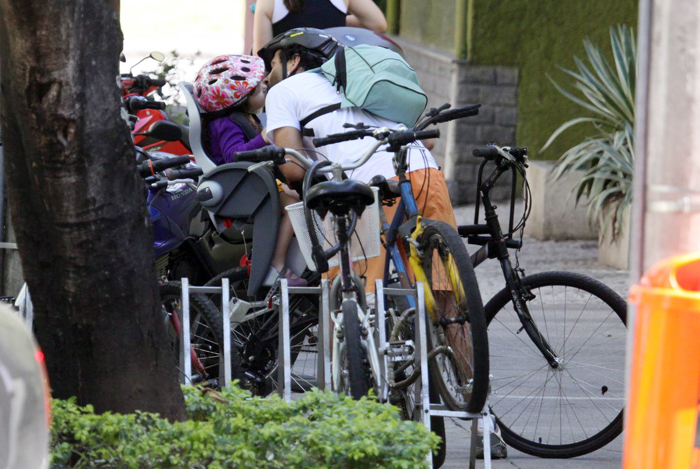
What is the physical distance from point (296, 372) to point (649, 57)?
3896 mm

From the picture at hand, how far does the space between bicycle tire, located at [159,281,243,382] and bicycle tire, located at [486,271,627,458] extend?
1.15m

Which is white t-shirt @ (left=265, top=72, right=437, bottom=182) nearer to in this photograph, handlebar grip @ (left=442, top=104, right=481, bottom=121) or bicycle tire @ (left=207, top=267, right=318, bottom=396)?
handlebar grip @ (left=442, top=104, right=481, bottom=121)

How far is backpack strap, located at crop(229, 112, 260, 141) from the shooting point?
645 cm

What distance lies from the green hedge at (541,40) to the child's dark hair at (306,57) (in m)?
8.44

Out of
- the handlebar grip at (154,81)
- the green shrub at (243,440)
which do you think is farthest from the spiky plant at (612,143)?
the green shrub at (243,440)

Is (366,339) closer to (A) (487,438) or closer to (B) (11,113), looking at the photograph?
(A) (487,438)

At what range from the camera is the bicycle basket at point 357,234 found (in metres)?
5.25

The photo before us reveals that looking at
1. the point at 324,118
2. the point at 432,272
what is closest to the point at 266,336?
the point at 324,118

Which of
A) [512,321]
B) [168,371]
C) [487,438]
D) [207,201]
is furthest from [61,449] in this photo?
[512,321]

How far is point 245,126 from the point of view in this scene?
6461mm

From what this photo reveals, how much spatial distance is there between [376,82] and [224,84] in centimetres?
110

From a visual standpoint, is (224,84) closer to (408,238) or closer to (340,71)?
(340,71)

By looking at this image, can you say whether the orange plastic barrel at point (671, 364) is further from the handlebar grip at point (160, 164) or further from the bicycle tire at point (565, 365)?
the handlebar grip at point (160, 164)

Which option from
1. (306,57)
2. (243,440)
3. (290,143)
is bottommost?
(243,440)
